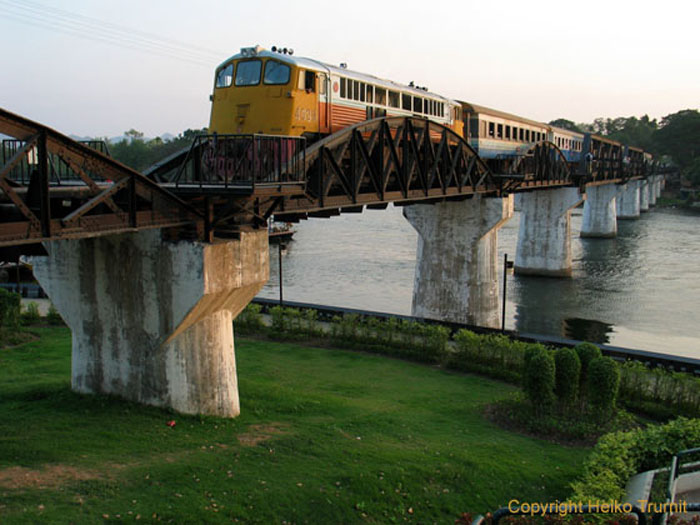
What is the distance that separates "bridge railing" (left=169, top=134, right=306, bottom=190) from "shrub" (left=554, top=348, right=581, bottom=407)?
8751 mm

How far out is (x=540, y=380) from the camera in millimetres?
17453

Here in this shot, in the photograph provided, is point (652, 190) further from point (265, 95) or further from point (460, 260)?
point (265, 95)

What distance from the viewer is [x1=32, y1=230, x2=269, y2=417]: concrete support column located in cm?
1461

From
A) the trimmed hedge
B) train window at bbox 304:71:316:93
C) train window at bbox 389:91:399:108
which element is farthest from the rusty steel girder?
train window at bbox 389:91:399:108

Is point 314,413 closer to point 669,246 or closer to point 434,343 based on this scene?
point 434,343

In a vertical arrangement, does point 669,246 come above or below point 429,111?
below

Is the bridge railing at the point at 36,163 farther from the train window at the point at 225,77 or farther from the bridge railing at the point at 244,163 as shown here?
the train window at the point at 225,77

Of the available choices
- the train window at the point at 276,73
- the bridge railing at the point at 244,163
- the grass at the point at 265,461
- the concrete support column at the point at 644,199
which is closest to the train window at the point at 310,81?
the train window at the point at 276,73

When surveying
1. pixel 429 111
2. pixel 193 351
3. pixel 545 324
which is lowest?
pixel 545 324

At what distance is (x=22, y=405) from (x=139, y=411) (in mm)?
2790

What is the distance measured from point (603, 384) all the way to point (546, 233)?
147ft

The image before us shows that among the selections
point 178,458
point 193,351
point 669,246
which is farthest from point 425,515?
point 669,246

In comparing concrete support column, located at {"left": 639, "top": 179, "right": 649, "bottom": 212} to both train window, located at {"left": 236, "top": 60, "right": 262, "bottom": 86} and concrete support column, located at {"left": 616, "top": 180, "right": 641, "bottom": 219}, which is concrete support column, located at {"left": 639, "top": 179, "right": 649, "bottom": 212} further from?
train window, located at {"left": 236, "top": 60, "right": 262, "bottom": 86}

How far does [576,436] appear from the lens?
16.8 metres
